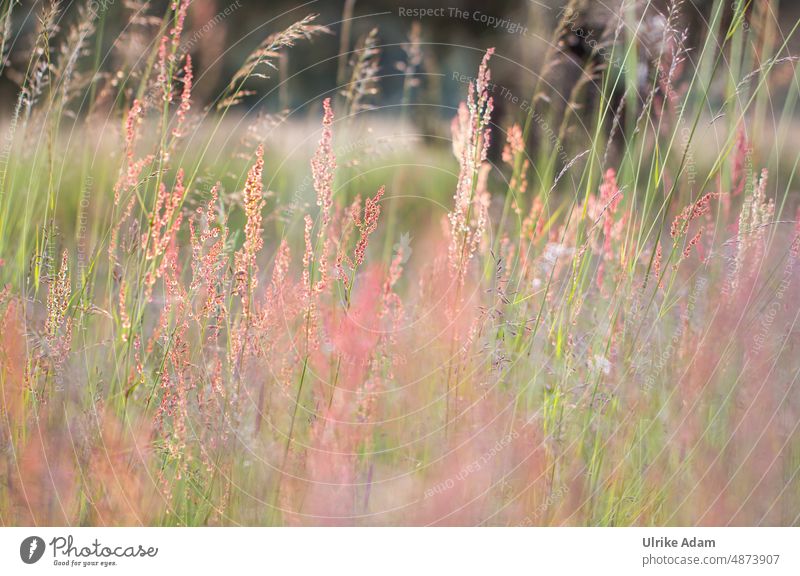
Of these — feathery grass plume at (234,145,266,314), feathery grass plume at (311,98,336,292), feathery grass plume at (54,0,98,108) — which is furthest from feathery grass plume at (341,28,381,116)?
feathery grass plume at (54,0,98,108)

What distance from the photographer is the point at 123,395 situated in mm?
1925

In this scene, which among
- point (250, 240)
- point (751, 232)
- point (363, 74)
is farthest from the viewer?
point (363, 74)

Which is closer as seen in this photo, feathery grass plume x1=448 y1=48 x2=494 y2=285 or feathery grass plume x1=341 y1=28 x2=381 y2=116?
feathery grass plume x1=448 y1=48 x2=494 y2=285

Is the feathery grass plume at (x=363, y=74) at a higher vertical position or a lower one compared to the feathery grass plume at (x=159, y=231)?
higher

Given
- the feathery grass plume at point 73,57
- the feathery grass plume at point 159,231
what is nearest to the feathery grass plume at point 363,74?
the feathery grass plume at point 159,231

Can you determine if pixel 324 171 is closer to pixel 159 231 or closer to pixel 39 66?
pixel 159 231

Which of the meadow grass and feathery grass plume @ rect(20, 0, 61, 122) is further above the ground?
feathery grass plume @ rect(20, 0, 61, 122)

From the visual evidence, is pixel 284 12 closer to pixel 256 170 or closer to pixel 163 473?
pixel 256 170

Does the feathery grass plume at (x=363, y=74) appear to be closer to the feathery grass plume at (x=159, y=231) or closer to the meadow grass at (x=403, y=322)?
the meadow grass at (x=403, y=322)

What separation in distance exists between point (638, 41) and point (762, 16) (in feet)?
1.21

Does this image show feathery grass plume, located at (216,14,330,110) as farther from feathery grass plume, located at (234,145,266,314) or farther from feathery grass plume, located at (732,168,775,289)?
feathery grass plume, located at (732,168,775,289)

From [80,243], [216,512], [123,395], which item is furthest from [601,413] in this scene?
[80,243]

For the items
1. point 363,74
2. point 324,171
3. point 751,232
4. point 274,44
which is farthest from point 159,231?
point 751,232

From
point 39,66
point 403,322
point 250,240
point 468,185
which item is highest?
point 39,66
